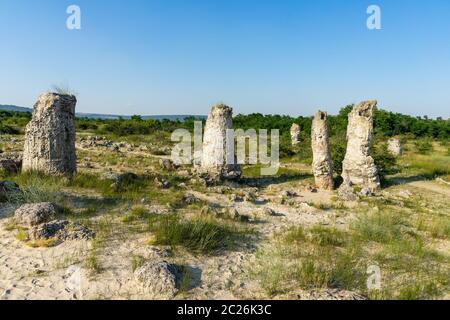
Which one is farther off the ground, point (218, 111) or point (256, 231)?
point (218, 111)

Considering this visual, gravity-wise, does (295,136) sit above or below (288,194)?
above

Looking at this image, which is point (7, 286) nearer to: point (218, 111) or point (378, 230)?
point (378, 230)

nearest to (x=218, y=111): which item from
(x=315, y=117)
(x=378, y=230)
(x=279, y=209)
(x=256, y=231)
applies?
(x=315, y=117)

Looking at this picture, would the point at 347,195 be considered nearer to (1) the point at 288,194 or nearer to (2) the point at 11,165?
(1) the point at 288,194

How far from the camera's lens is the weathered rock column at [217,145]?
11.0 m

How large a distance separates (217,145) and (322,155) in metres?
3.26

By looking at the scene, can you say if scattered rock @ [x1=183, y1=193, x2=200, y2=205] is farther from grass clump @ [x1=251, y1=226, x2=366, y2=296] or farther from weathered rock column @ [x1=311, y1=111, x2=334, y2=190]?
weathered rock column @ [x1=311, y1=111, x2=334, y2=190]

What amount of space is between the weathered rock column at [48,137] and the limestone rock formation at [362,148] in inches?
321

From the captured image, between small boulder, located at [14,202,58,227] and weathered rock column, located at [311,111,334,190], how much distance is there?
7.84 meters

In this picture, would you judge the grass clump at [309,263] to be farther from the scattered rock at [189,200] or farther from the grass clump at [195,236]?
the scattered rock at [189,200]

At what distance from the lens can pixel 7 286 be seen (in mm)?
3994

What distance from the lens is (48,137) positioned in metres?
8.97

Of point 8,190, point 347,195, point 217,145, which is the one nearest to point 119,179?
point 8,190
